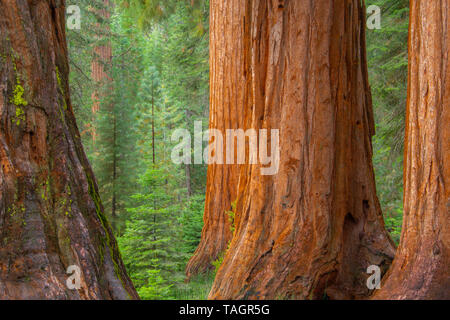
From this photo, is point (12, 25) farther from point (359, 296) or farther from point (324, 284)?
point (359, 296)

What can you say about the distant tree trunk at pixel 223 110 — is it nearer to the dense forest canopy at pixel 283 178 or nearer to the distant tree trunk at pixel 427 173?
the dense forest canopy at pixel 283 178

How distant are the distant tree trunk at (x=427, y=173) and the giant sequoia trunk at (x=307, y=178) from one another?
2.19ft

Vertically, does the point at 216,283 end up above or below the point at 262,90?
below

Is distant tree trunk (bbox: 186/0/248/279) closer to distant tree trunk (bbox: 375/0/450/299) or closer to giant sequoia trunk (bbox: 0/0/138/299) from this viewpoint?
giant sequoia trunk (bbox: 0/0/138/299)

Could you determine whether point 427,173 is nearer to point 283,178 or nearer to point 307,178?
point 307,178

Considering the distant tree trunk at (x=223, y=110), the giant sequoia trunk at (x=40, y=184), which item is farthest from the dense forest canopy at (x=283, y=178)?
the distant tree trunk at (x=223, y=110)

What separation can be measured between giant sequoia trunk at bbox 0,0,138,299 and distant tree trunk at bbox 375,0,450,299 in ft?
8.01

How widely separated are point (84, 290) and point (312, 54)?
3.08 metres

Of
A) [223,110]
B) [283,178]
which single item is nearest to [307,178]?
[283,178]

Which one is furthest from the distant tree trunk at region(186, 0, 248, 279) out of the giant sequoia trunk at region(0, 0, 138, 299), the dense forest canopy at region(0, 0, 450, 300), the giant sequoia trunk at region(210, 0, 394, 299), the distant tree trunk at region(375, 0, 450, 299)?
the distant tree trunk at region(375, 0, 450, 299)

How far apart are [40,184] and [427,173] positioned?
10.5 ft
